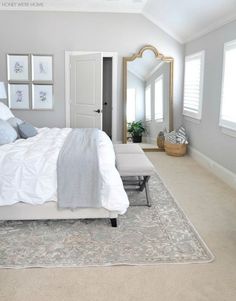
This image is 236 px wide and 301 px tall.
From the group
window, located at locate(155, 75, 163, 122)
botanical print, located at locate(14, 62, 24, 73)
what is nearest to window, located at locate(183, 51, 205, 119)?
window, located at locate(155, 75, 163, 122)

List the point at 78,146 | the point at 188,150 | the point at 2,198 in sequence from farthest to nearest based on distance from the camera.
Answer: the point at 188,150 → the point at 78,146 → the point at 2,198

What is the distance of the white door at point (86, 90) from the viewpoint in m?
6.12

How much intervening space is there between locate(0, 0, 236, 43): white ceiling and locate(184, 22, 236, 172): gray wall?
17 centimetres

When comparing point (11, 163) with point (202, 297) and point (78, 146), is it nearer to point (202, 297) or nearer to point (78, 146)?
point (78, 146)

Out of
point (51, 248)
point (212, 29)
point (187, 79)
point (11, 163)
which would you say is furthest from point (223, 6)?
point (51, 248)

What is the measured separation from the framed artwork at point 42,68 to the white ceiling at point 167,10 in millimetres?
875

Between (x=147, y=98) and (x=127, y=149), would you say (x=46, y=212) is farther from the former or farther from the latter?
(x=147, y=98)

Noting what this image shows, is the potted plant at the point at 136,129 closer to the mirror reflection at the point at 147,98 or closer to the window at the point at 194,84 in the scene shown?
the mirror reflection at the point at 147,98

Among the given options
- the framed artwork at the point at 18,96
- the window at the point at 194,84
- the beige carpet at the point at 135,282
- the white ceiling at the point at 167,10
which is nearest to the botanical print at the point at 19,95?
the framed artwork at the point at 18,96

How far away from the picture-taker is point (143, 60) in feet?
21.3

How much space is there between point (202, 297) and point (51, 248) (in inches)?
49.2

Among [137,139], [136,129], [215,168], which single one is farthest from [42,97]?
[215,168]

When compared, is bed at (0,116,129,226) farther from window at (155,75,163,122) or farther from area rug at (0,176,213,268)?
window at (155,75,163,122)

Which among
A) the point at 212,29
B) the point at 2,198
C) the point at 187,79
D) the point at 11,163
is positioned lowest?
the point at 2,198
